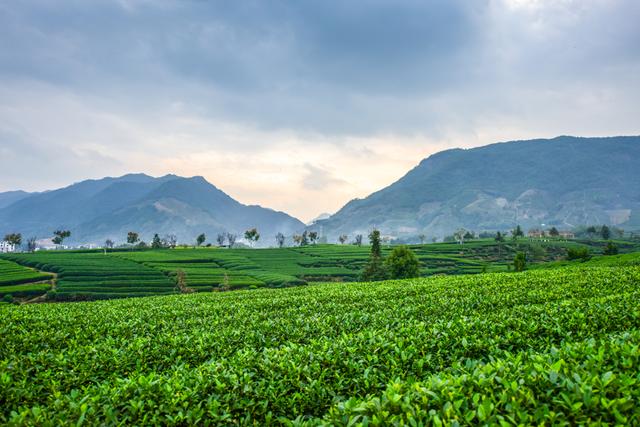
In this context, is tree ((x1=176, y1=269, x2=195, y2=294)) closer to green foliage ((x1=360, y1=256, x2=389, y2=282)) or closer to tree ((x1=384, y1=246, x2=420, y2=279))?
green foliage ((x1=360, y1=256, x2=389, y2=282))

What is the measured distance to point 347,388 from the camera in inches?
314

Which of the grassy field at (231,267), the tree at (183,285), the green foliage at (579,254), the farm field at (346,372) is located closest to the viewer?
the farm field at (346,372)

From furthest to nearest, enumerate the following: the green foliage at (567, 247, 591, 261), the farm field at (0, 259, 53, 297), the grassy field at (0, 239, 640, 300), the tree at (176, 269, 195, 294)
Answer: the green foliage at (567, 247, 591, 261), the grassy field at (0, 239, 640, 300), the tree at (176, 269, 195, 294), the farm field at (0, 259, 53, 297)

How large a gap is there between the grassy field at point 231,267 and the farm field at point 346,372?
234ft

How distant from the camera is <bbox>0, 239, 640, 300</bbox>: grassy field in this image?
83312 millimetres

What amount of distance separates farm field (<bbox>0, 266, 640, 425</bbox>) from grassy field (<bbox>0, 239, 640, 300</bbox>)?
234 ft

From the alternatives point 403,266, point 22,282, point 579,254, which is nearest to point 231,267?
point 22,282

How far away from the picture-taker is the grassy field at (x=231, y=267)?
8331cm

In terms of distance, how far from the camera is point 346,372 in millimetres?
8562

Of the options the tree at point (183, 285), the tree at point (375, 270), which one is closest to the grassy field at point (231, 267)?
the tree at point (183, 285)

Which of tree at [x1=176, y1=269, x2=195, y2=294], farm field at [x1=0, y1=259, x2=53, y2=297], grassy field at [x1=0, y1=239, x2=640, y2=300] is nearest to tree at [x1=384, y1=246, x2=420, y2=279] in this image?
grassy field at [x1=0, y1=239, x2=640, y2=300]

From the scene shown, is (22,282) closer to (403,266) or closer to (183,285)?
(183,285)

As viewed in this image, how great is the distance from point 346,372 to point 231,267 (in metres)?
114

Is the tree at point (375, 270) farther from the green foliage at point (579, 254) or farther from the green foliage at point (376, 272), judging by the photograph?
the green foliage at point (579, 254)
